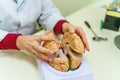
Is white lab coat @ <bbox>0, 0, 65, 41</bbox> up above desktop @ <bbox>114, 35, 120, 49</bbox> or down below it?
above

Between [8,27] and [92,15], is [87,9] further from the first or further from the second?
[8,27]

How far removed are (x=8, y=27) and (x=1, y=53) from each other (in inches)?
6.5

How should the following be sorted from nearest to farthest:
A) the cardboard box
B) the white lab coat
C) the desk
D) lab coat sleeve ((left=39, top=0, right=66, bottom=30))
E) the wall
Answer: the cardboard box
the desk
the white lab coat
lab coat sleeve ((left=39, top=0, right=66, bottom=30))
the wall

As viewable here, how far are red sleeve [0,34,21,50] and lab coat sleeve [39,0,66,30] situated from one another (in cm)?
25

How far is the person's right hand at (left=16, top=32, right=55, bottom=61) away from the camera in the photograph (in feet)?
2.59

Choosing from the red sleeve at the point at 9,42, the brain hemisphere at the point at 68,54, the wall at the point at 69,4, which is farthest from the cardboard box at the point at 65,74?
the wall at the point at 69,4

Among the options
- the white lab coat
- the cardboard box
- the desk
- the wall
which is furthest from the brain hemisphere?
the wall

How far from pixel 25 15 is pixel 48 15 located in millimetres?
130

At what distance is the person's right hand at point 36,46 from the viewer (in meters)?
0.79

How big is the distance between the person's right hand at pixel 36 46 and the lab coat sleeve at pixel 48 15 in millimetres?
257

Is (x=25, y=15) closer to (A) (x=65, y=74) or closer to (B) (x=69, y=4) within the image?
(A) (x=65, y=74)

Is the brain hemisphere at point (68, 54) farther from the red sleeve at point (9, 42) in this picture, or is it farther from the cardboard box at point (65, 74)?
the red sleeve at point (9, 42)

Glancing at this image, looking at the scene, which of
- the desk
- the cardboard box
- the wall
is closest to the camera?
the cardboard box

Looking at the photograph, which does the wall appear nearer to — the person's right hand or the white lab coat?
the white lab coat
